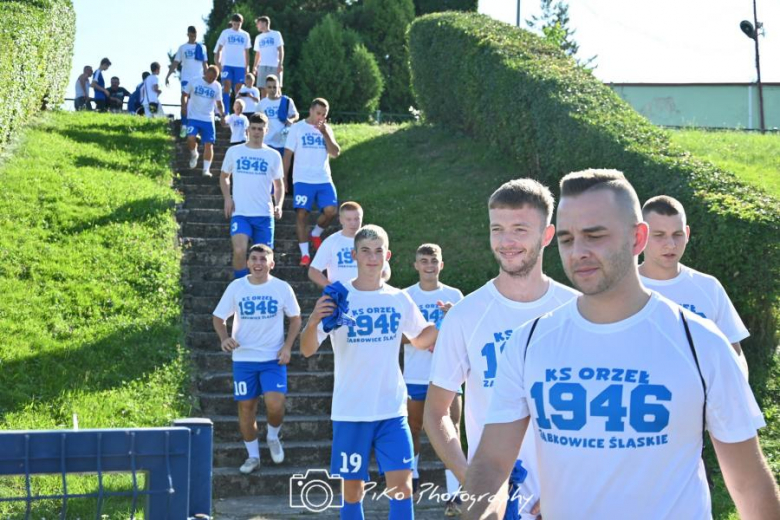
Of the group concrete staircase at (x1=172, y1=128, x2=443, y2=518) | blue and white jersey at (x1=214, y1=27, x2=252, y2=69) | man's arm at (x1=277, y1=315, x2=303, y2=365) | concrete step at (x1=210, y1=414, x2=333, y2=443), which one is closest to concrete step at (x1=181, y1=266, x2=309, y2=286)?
concrete staircase at (x1=172, y1=128, x2=443, y2=518)

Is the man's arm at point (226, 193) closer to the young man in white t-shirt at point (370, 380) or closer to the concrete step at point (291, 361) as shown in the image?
the concrete step at point (291, 361)

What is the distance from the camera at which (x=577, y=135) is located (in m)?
13.2

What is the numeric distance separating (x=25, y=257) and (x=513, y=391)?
395 inches

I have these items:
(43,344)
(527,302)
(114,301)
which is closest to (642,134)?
(114,301)

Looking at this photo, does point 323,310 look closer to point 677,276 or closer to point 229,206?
point 677,276

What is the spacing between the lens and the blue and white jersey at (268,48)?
19172mm

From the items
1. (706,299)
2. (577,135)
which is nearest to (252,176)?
(577,135)

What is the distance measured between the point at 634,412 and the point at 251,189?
9050 mm

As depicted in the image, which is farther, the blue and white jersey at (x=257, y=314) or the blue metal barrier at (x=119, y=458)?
the blue and white jersey at (x=257, y=314)

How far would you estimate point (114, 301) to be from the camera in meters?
11.6

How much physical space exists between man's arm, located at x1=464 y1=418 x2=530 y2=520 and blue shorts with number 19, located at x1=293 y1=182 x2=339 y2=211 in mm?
9853

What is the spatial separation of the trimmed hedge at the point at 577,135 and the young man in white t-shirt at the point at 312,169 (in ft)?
9.93

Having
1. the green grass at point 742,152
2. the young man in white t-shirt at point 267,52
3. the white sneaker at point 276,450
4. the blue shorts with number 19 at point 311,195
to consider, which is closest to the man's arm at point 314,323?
the white sneaker at point 276,450

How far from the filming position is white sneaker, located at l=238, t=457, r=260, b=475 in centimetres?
934
